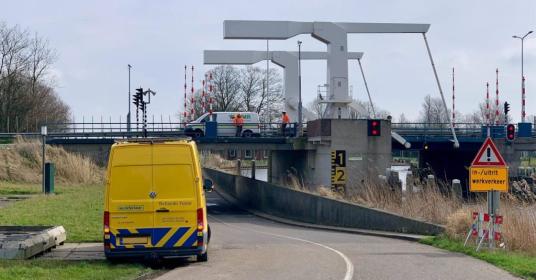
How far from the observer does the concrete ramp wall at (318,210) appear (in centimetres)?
2242

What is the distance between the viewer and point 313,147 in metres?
36.9

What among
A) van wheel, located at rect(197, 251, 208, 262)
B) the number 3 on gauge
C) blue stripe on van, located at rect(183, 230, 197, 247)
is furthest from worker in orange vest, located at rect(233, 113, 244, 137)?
blue stripe on van, located at rect(183, 230, 197, 247)

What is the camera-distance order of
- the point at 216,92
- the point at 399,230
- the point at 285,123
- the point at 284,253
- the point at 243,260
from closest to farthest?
the point at 243,260, the point at 284,253, the point at 399,230, the point at 285,123, the point at 216,92

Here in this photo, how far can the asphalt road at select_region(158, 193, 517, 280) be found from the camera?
40.2 ft

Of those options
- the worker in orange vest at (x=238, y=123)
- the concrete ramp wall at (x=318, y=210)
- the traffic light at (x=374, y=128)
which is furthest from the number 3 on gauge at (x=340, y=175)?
the worker in orange vest at (x=238, y=123)

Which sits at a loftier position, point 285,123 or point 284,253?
point 285,123

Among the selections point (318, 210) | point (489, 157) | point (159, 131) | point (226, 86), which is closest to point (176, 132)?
point (159, 131)

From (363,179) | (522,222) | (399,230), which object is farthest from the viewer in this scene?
(363,179)

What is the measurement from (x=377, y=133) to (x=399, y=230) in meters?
13.8

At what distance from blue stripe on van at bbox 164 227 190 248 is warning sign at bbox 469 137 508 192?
21.9ft

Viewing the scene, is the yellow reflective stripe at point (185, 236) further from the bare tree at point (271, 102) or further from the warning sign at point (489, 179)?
the bare tree at point (271, 102)

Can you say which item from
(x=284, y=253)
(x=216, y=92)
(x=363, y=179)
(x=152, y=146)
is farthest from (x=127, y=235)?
(x=216, y=92)

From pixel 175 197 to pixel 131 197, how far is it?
798 mm

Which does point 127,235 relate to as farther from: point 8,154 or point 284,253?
point 8,154
